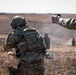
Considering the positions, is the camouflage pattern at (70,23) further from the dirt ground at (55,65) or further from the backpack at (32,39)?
the dirt ground at (55,65)

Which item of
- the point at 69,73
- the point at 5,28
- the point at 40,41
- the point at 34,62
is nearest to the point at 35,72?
the point at 34,62

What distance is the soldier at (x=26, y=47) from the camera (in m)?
6.27

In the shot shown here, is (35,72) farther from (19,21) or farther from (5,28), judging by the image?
(5,28)

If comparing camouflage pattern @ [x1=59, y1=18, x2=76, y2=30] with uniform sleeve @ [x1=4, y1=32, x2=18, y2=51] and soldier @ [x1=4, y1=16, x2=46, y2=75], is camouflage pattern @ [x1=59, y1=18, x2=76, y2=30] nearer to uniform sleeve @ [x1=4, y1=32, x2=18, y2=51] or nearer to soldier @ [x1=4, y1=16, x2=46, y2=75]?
soldier @ [x1=4, y1=16, x2=46, y2=75]

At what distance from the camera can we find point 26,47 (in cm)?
629

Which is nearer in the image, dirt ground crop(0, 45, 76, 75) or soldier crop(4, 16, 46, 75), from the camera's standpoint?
soldier crop(4, 16, 46, 75)

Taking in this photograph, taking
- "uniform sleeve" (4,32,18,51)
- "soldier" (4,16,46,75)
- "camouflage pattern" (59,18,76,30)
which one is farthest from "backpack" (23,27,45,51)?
"camouflage pattern" (59,18,76,30)

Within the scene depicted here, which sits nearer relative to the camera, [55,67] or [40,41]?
[40,41]

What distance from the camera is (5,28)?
47125mm

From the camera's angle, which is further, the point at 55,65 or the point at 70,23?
the point at 55,65

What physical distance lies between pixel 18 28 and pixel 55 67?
19.5 feet

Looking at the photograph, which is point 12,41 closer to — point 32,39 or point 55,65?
point 32,39

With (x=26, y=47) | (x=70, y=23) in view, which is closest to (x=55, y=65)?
(x=70, y=23)

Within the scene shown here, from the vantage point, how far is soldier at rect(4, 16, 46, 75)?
6.27 meters
